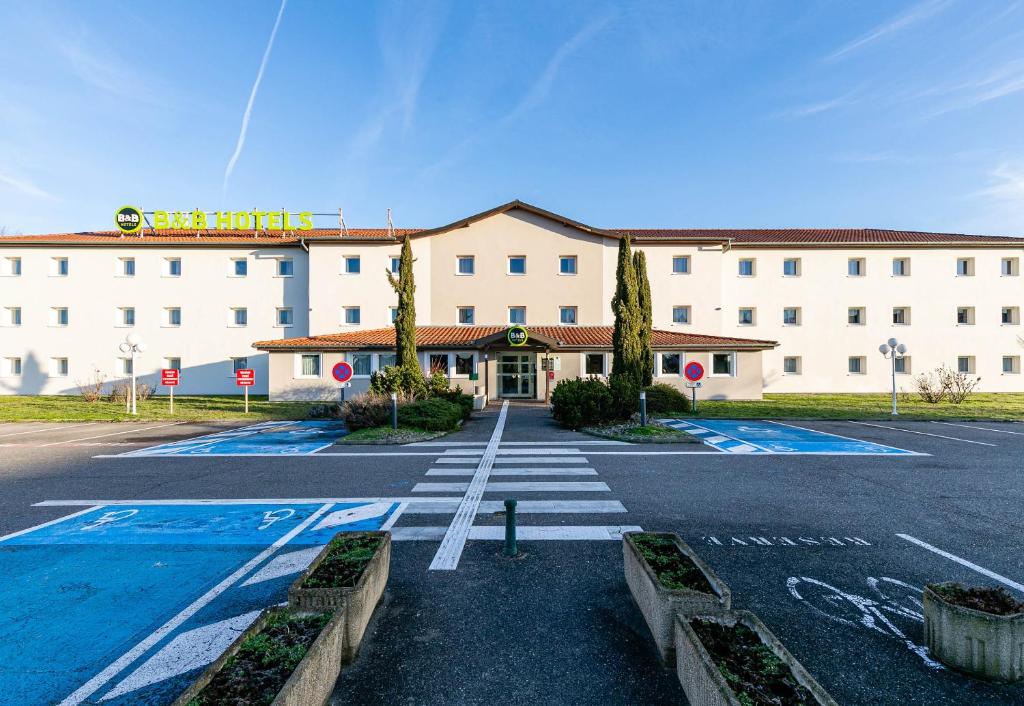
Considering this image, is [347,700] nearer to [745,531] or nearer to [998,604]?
[998,604]

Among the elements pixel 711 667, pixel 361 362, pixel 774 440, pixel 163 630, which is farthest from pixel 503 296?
pixel 711 667

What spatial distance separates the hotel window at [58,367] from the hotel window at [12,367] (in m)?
2.04

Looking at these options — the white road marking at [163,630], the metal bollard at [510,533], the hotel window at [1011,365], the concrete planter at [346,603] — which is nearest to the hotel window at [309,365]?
the white road marking at [163,630]

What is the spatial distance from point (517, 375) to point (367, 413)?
12699mm

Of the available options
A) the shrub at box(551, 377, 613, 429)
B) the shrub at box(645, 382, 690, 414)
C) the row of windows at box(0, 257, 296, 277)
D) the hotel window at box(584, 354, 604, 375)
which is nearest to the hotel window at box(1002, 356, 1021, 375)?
the shrub at box(645, 382, 690, 414)

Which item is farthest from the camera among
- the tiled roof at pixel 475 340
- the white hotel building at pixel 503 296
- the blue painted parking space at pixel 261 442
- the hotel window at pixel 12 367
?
the hotel window at pixel 12 367

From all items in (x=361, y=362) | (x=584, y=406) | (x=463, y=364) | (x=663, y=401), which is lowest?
(x=663, y=401)

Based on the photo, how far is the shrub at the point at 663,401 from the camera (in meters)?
19.4

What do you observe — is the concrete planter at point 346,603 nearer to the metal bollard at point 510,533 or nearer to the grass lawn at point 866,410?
the metal bollard at point 510,533

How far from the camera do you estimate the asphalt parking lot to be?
3287 millimetres

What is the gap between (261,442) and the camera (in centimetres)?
1319

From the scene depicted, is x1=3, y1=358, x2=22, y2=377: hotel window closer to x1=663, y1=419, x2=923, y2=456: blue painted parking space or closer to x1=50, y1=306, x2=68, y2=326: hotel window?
x1=50, y1=306, x2=68, y2=326: hotel window

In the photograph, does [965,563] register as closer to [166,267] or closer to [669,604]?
[669,604]

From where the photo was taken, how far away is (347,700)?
118 inches
